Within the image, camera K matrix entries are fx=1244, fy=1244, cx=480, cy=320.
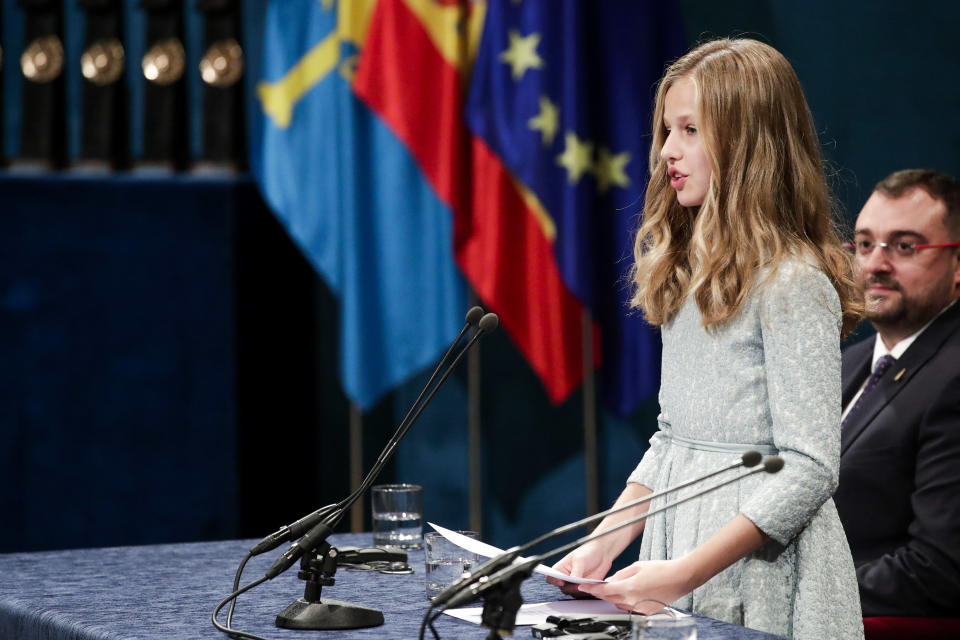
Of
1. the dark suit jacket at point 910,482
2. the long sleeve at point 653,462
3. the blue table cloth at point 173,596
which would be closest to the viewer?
the blue table cloth at point 173,596

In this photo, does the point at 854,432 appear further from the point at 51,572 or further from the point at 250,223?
the point at 250,223

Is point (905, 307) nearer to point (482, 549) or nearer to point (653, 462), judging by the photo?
point (653, 462)

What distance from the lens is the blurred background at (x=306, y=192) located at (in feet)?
14.8

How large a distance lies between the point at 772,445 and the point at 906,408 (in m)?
1.09

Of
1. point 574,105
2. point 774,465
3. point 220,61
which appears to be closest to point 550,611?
point 774,465

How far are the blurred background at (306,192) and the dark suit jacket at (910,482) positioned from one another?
1491mm

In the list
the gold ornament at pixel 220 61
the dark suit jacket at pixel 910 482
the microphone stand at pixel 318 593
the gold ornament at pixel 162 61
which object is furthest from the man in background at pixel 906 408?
the gold ornament at pixel 162 61

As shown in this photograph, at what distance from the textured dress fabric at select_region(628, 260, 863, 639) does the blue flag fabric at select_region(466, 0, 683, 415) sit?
2.44 m

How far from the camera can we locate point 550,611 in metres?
1.90

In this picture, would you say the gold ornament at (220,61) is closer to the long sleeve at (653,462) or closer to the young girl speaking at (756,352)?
the young girl speaking at (756,352)

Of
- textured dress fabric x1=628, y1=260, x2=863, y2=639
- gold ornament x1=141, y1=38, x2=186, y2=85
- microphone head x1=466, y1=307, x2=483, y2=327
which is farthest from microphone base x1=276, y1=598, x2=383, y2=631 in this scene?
gold ornament x1=141, y1=38, x2=186, y2=85

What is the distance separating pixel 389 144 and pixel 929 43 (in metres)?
1.96

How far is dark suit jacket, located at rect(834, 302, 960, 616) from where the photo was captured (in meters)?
2.79

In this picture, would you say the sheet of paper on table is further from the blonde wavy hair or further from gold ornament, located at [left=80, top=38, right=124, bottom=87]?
gold ornament, located at [left=80, top=38, right=124, bottom=87]
